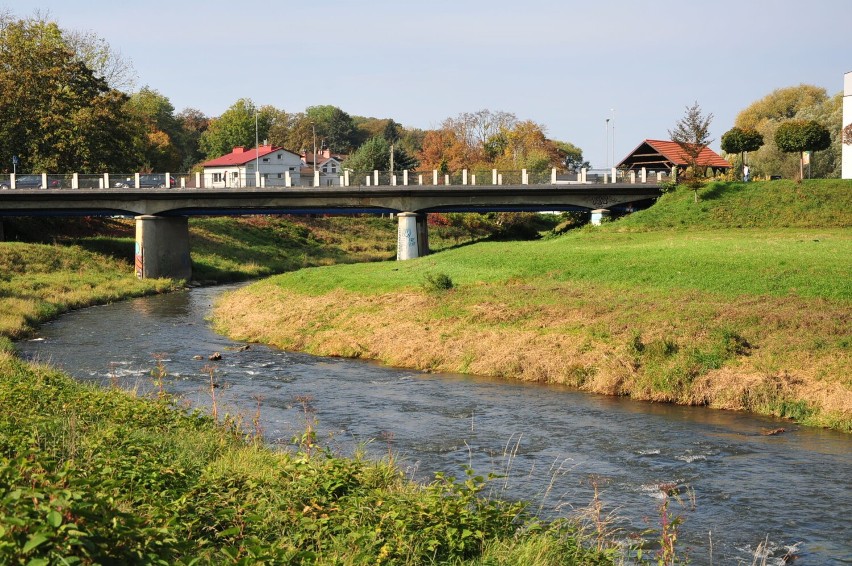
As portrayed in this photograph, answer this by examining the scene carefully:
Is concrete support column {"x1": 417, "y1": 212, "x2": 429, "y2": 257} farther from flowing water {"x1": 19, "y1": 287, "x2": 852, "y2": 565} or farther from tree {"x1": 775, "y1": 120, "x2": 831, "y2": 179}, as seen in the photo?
flowing water {"x1": 19, "y1": 287, "x2": 852, "y2": 565}

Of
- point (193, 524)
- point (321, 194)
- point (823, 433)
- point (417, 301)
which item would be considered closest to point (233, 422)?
point (193, 524)

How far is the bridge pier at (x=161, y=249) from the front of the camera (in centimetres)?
6925

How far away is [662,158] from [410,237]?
93.0ft

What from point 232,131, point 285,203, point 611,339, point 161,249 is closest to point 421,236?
point 285,203

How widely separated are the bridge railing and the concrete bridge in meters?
0.73

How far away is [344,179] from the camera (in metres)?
68.4

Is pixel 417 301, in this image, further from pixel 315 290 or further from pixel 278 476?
pixel 278 476

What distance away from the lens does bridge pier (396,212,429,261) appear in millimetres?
66625

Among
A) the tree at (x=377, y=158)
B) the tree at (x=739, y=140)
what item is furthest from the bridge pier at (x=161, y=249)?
the tree at (x=377, y=158)

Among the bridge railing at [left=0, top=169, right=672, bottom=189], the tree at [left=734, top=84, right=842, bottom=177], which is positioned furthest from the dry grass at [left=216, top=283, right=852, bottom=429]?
the tree at [left=734, top=84, right=842, bottom=177]

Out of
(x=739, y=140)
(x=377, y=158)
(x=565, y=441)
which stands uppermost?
(x=377, y=158)

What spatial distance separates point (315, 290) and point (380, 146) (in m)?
78.1

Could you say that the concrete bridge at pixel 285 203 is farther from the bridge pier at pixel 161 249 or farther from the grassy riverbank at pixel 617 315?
the grassy riverbank at pixel 617 315

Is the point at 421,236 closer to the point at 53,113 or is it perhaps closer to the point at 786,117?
the point at 53,113
